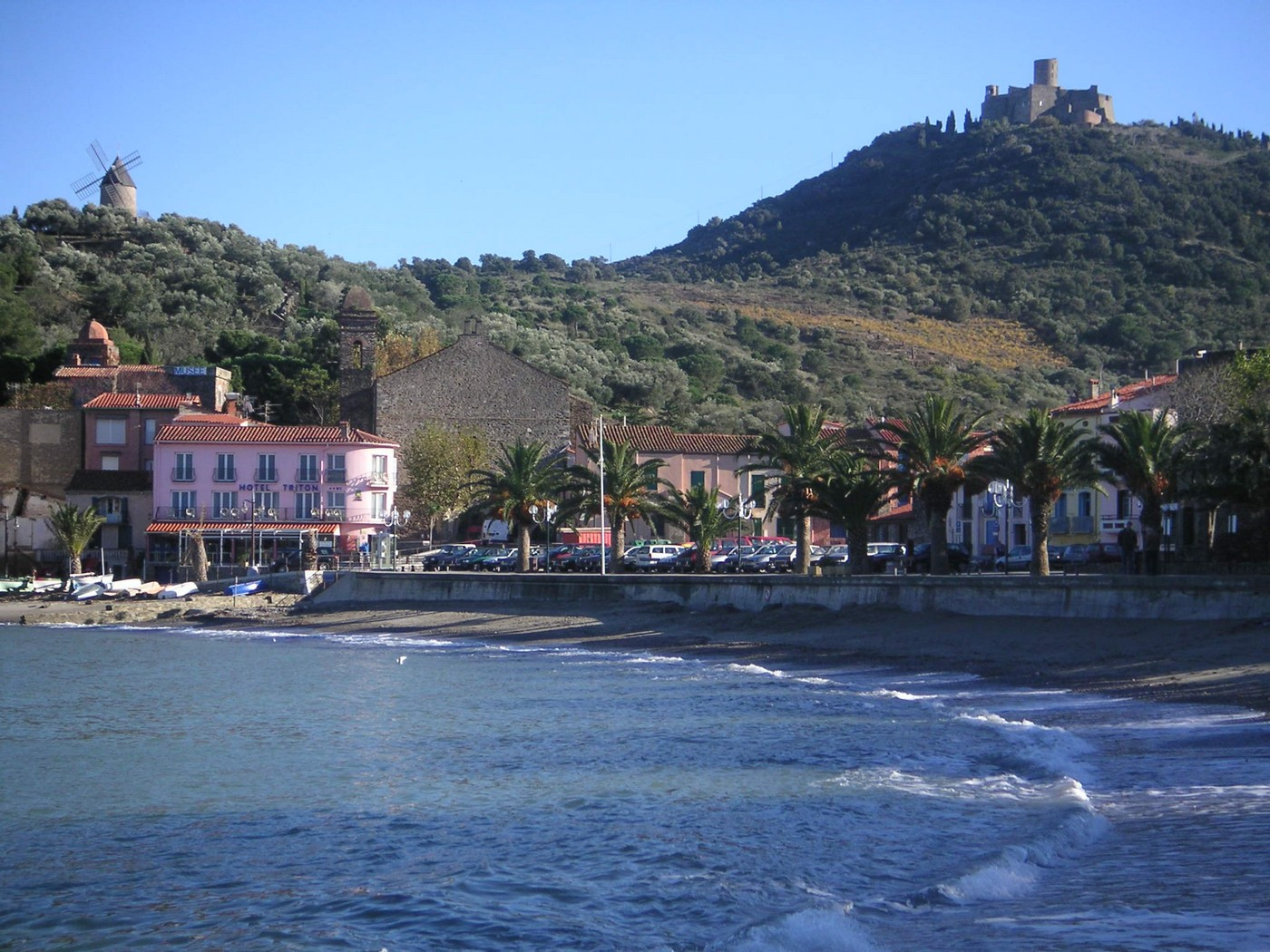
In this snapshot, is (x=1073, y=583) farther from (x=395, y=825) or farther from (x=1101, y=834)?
(x=395, y=825)

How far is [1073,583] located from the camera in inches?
1281

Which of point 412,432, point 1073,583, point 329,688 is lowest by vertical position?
point 329,688

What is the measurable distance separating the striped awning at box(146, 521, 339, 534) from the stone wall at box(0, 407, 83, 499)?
798 cm

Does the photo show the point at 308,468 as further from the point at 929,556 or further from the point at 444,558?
the point at 929,556

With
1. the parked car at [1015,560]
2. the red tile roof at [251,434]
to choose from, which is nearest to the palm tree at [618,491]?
the parked car at [1015,560]

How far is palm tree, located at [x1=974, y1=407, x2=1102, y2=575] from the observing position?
133ft

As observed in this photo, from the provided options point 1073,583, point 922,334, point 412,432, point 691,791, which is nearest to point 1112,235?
point 922,334

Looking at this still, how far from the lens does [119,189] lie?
15412 cm

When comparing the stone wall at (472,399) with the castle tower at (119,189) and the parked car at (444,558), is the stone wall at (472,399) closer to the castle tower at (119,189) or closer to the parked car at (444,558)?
the parked car at (444,558)

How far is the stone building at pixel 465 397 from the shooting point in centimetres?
8269

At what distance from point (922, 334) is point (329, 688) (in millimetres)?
134921

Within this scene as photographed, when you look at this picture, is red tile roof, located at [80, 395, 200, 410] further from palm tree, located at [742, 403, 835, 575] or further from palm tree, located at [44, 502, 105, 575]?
palm tree, located at [742, 403, 835, 575]

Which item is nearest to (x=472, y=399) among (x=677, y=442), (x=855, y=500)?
(x=677, y=442)

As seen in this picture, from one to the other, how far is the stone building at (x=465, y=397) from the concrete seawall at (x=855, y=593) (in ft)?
69.5
